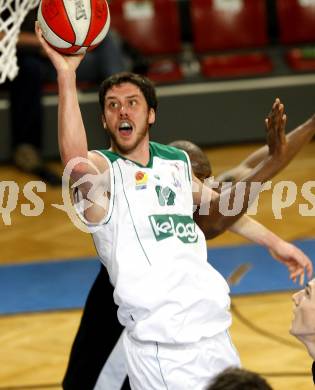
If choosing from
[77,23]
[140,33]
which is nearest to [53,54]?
[77,23]

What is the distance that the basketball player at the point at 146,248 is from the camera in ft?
13.2

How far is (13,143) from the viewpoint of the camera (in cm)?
1052

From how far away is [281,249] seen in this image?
4.52 m

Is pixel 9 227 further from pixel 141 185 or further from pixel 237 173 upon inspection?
pixel 141 185

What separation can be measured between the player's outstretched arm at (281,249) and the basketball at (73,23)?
3.61ft

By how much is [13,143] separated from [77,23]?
639 cm

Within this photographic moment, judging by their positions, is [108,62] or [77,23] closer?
[77,23]

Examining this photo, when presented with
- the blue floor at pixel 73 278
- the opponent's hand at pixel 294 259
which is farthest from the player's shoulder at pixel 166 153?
the blue floor at pixel 73 278

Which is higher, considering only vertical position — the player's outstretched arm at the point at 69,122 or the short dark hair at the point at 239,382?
the player's outstretched arm at the point at 69,122

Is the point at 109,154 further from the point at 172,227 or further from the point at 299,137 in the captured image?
the point at 299,137

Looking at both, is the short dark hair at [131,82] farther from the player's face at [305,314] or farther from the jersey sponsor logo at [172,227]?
the player's face at [305,314]

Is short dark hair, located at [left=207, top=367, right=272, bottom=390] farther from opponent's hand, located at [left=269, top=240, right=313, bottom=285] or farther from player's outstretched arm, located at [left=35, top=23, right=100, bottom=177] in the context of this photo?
opponent's hand, located at [left=269, top=240, right=313, bottom=285]

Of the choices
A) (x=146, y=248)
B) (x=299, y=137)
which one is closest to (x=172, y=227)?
(x=146, y=248)

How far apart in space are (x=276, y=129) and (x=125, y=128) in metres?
0.62
